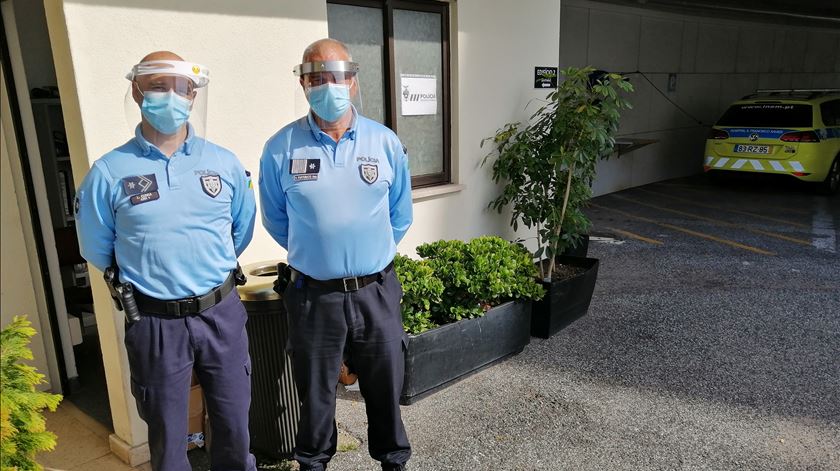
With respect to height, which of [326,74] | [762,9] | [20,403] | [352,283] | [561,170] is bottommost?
[20,403]

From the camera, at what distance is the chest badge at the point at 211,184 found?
92.8 inches

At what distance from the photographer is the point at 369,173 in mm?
2662

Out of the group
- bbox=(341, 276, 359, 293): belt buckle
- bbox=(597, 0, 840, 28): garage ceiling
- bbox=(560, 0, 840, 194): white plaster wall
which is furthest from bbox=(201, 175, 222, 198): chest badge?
bbox=(597, 0, 840, 28): garage ceiling

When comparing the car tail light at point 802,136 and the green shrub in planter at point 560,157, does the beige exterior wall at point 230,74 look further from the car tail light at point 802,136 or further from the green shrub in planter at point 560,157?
the car tail light at point 802,136

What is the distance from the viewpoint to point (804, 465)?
312cm

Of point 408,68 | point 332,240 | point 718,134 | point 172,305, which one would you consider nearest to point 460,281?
point 332,240

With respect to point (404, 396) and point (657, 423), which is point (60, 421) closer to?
point (404, 396)

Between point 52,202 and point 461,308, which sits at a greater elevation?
point 52,202

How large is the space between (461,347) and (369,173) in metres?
1.75

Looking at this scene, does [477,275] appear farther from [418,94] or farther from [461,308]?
[418,94]

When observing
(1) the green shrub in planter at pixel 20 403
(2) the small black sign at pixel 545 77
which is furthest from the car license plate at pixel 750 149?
(1) the green shrub in planter at pixel 20 403

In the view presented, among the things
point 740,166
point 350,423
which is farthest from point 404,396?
point 740,166

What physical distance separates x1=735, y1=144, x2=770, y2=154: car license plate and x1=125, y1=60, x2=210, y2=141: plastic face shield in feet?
32.5

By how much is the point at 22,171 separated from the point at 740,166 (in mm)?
10209
